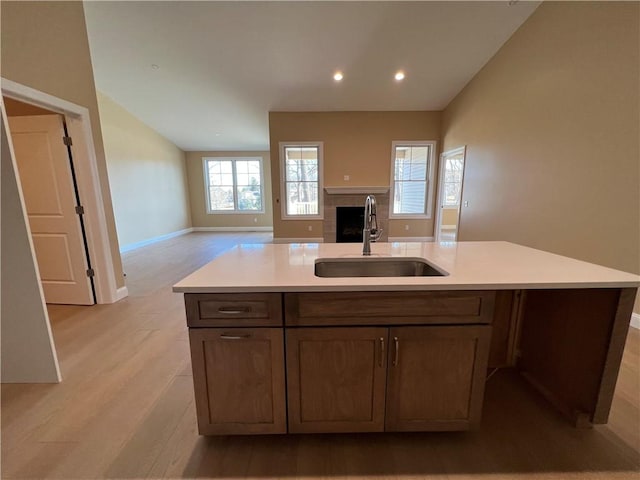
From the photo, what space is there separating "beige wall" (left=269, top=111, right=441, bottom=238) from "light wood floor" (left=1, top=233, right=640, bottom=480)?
16.5 ft

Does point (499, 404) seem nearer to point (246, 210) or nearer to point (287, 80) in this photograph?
point (287, 80)

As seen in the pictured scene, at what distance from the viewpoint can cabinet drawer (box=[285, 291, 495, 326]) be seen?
1.16 metres

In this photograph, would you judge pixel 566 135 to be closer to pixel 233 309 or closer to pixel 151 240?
pixel 233 309

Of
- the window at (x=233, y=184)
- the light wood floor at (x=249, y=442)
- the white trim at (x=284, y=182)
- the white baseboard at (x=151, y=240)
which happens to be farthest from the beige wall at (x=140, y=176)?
the light wood floor at (x=249, y=442)

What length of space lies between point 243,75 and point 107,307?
13.1 ft

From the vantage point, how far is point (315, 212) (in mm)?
6539

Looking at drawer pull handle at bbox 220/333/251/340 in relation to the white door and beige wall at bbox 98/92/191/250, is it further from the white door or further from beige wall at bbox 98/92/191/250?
beige wall at bbox 98/92/191/250

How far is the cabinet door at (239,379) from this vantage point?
3.91ft

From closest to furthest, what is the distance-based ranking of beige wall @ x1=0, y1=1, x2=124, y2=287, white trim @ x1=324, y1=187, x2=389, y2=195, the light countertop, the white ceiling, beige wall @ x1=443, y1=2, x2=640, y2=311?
the light countertop < beige wall @ x1=0, y1=1, x2=124, y2=287 < beige wall @ x1=443, y1=2, x2=640, y2=311 < the white ceiling < white trim @ x1=324, y1=187, x2=389, y2=195

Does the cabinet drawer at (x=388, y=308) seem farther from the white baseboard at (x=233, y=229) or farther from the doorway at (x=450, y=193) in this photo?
the white baseboard at (x=233, y=229)

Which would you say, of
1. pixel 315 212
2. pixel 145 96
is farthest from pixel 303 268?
pixel 145 96

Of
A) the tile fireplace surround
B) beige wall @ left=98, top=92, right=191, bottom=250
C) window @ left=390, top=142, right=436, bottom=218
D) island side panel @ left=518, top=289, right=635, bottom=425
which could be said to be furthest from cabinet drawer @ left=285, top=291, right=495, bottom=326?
beige wall @ left=98, top=92, right=191, bottom=250

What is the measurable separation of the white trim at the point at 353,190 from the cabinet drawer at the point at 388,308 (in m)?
5.21

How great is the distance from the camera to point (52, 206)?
9.21 ft
